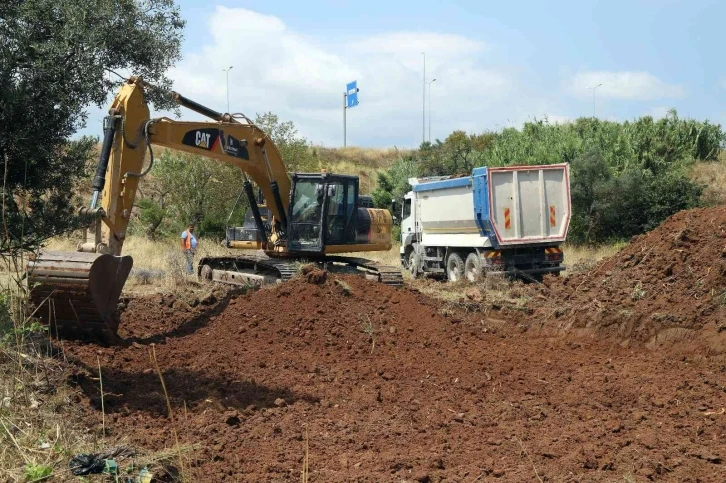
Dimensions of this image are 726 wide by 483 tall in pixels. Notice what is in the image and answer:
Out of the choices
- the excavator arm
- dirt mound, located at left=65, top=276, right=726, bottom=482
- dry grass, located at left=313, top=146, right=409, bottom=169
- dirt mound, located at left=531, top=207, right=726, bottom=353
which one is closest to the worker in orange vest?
the excavator arm

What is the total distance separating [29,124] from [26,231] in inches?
37.4

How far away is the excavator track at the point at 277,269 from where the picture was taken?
616 inches

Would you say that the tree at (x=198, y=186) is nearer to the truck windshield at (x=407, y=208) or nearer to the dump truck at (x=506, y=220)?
the truck windshield at (x=407, y=208)

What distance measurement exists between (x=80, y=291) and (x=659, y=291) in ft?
27.3

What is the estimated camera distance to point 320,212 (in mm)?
15906

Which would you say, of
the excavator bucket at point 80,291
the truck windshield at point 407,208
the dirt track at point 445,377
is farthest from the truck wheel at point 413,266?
the excavator bucket at point 80,291

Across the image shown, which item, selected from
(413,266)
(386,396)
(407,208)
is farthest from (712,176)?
(386,396)

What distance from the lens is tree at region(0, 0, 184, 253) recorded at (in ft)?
22.5

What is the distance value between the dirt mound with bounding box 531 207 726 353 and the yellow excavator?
3870 mm

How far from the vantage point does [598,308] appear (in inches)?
486

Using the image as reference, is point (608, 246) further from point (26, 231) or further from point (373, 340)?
point (26, 231)

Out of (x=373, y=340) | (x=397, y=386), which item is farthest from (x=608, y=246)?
(x=397, y=386)

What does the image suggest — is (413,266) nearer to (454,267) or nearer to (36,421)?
(454,267)

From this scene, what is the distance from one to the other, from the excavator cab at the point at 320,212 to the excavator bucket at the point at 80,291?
5.74 metres
